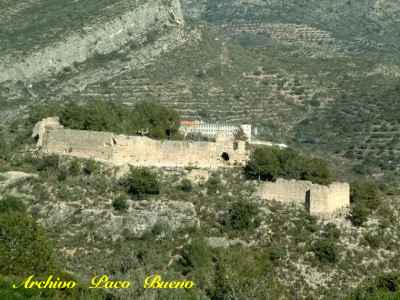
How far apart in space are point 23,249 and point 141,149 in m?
12.5

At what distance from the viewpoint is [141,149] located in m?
41.6

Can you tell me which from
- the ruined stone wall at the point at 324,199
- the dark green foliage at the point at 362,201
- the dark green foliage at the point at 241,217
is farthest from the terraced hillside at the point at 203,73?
the dark green foliage at the point at 241,217

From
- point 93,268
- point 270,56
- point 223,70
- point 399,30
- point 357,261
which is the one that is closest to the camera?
point 93,268

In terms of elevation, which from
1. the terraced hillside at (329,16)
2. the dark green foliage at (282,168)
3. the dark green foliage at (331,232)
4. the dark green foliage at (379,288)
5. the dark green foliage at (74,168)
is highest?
the terraced hillside at (329,16)

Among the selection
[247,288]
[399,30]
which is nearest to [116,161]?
[247,288]

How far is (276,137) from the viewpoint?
61969 millimetres

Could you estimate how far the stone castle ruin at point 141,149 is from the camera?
4131 centimetres

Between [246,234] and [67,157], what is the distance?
8.39 metres

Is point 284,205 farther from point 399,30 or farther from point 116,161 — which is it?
point 399,30

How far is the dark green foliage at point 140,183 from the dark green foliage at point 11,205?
13.9 ft

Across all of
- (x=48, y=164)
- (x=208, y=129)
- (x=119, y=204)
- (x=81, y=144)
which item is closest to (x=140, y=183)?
(x=119, y=204)

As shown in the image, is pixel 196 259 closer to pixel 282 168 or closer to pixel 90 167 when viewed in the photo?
pixel 90 167

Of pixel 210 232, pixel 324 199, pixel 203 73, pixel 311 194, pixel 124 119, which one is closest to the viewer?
pixel 210 232

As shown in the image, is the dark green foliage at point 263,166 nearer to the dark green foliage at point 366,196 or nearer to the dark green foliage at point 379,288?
the dark green foliage at point 366,196
